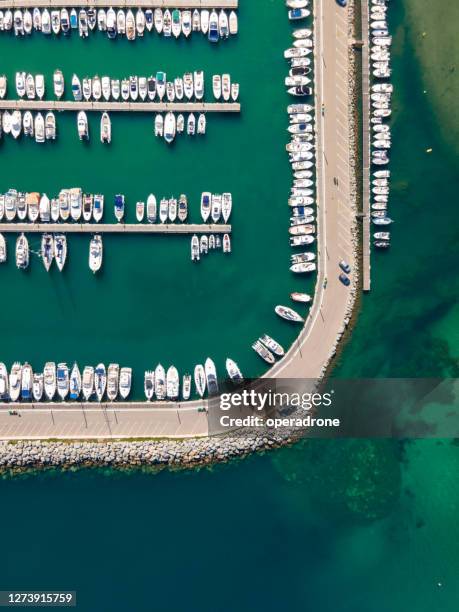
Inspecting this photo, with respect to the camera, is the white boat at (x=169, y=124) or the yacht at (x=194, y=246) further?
the yacht at (x=194, y=246)

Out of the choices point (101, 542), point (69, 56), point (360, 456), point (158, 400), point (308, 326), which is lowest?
point (101, 542)

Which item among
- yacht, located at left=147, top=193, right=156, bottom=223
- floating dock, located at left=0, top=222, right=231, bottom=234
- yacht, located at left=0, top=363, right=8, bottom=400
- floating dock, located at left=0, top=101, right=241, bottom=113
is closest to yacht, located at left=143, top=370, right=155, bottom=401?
yacht, located at left=0, top=363, right=8, bottom=400

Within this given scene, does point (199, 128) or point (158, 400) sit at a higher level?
point (199, 128)

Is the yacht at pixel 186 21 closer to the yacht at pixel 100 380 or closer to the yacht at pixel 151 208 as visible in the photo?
the yacht at pixel 151 208

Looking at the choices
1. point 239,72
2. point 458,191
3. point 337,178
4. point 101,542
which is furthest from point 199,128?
point 101,542

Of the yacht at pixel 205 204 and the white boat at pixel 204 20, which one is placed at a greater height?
the white boat at pixel 204 20

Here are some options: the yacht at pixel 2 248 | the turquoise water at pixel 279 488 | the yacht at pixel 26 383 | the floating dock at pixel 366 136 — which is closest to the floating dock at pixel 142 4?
the turquoise water at pixel 279 488

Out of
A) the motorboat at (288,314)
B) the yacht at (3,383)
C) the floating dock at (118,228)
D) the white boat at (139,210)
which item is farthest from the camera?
the motorboat at (288,314)

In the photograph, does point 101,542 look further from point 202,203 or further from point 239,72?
point 239,72
